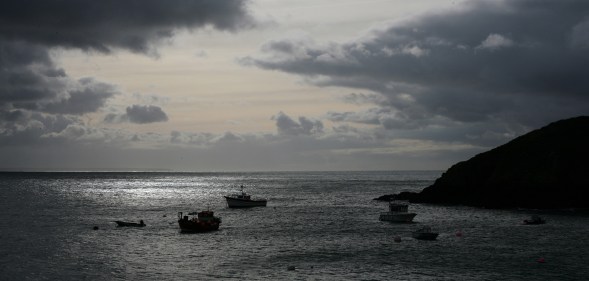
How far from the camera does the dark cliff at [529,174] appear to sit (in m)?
119

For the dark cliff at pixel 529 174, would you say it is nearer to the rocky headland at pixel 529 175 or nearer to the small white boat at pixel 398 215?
the rocky headland at pixel 529 175

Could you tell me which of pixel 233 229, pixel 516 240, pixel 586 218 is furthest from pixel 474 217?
pixel 233 229

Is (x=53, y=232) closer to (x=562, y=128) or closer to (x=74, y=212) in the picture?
(x=74, y=212)

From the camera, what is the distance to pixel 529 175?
124812mm

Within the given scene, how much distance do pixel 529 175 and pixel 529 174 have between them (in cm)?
34

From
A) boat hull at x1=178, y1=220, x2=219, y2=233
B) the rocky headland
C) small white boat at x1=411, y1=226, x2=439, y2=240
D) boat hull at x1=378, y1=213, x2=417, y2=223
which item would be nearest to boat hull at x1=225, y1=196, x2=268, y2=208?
the rocky headland

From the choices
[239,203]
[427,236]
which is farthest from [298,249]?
[239,203]

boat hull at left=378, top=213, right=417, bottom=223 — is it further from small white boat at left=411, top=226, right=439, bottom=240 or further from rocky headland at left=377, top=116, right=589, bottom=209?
rocky headland at left=377, top=116, right=589, bottom=209

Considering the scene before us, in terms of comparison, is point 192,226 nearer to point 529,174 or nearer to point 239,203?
point 239,203

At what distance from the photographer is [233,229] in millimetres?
88250

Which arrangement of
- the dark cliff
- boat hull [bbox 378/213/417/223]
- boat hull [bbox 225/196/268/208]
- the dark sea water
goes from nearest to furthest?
the dark sea water
boat hull [bbox 378/213/417/223]
the dark cliff
boat hull [bbox 225/196/268/208]

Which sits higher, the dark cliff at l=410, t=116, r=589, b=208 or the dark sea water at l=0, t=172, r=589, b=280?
the dark cliff at l=410, t=116, r=589, b=208

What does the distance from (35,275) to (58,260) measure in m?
7.81

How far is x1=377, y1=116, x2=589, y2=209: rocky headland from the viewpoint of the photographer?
11881 cm
